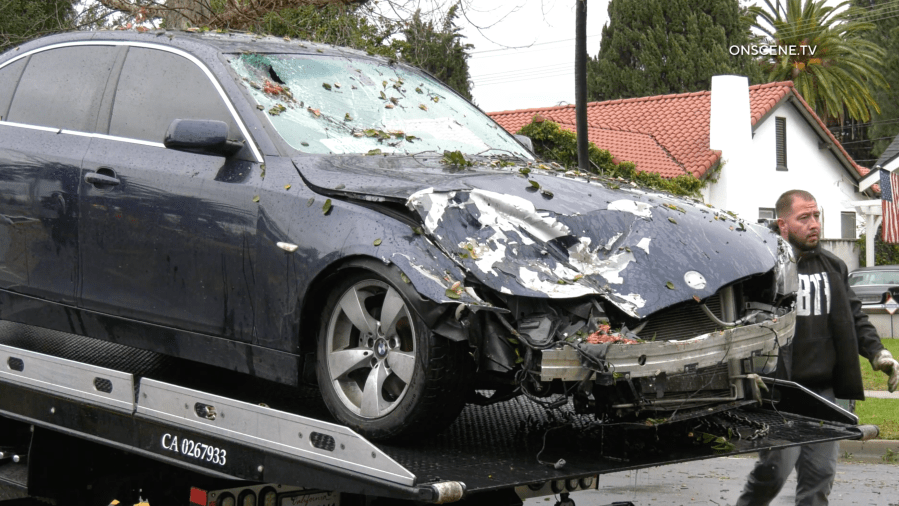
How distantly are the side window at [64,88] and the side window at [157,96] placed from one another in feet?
0.57

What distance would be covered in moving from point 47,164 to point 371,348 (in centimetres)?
218

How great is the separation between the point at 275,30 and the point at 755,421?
44.1ft

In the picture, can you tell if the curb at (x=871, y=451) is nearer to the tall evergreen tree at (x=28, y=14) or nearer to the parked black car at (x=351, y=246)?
the parked black car at (x=351, y=246)

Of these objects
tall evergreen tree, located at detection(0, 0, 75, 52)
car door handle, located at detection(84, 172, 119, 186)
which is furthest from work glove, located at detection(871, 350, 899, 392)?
tall evergreen tree, located at detection(0, 0, 75, 52)

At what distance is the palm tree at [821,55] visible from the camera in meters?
48.4

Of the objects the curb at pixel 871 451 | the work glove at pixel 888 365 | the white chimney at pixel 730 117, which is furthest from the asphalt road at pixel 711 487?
the white chimney at pixel 730 117

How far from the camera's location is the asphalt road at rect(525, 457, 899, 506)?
25.0ft

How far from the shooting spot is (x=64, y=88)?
546 cm

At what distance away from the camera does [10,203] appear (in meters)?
5.30

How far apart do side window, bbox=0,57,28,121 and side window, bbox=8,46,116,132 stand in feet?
0.14

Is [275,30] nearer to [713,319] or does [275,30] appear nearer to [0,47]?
[0,47]

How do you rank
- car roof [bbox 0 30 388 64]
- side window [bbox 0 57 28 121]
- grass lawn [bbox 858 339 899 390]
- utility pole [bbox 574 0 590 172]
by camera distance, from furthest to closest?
grass lawn [bbox 858 339 899 390], utility pole [bbox 574 0 590 172], side window [bbox 0 57 28 121], car roof [bbox 0 30 388 64]

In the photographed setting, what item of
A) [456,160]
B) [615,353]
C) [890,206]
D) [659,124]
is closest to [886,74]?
[890,206]

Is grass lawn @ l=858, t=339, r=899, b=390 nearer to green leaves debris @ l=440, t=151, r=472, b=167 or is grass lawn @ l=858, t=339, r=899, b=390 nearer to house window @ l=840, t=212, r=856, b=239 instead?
green leaves debris @ l=440, t=151, r=472, b=167
